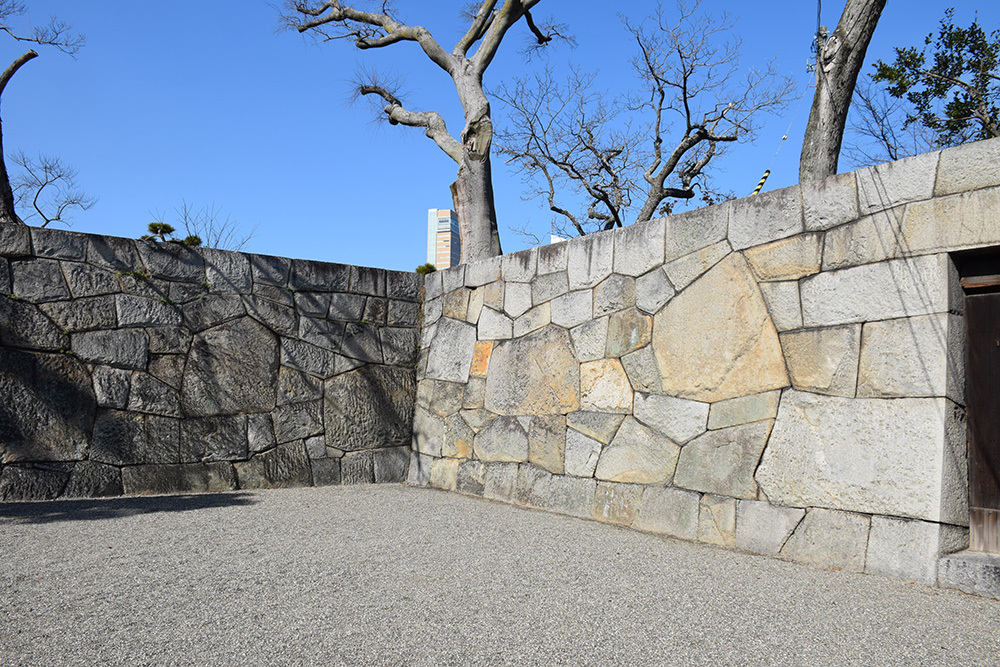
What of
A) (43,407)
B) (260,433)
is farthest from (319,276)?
(43,407)

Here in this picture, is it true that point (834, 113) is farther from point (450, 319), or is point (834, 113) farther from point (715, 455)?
point (450, 319)

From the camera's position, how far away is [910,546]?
10.4ft

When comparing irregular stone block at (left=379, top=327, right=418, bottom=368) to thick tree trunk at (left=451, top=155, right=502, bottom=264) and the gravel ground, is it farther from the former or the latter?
the gravel ground

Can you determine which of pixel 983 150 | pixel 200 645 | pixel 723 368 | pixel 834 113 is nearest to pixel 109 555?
pixel 200 645

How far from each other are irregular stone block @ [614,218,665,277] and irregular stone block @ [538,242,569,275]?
52cm

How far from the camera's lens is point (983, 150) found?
10.3 ft

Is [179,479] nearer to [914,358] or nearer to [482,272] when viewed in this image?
[482,272]

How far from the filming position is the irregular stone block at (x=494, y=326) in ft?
19.1

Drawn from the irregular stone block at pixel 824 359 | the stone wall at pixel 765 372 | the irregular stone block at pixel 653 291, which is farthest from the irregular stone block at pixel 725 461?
the irregular stone block at pixel 653 291

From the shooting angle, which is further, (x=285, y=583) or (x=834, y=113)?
→ (x=834, y=113)

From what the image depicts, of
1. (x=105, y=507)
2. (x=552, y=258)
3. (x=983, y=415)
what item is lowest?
(x=105, y=507)

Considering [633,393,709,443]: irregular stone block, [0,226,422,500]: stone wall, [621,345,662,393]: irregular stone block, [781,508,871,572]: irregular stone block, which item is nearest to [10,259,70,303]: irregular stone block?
[0,226,422,500]: stone wall

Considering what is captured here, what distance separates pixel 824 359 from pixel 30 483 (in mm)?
5145

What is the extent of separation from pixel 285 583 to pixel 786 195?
320 centimetres
